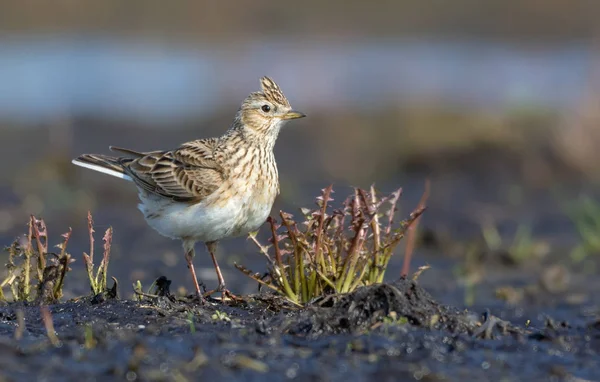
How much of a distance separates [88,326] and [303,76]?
19.9 meters

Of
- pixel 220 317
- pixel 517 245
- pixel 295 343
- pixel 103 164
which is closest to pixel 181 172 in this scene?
pixel 103 164

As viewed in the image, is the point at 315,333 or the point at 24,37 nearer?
the point at 315,333

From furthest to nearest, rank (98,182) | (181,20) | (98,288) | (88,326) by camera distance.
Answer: (181,20)
(98,182)
(98,288)
(88,326)

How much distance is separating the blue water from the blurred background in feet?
0.26

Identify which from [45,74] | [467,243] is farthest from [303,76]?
[467,243]

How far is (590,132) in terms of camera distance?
16.7 meters

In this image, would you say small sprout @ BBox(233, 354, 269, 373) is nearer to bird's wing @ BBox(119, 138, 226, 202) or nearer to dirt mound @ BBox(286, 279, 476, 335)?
dirt mound @ BBox(286, 279, 476, 335)

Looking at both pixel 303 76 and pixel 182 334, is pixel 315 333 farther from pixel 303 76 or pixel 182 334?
pixel 303 76

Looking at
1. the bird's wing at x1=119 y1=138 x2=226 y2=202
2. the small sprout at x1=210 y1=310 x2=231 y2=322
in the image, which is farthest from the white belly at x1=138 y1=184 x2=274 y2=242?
the small sprout at x1=210 y1=310 x2=231 y2=322

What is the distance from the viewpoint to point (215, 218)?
744 cm

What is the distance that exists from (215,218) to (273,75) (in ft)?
59.6

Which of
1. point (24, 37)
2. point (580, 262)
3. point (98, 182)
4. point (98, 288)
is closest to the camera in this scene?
point (98, 288)

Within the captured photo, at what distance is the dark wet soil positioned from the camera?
222 inches

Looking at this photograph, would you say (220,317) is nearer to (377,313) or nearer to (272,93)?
(377,313)
